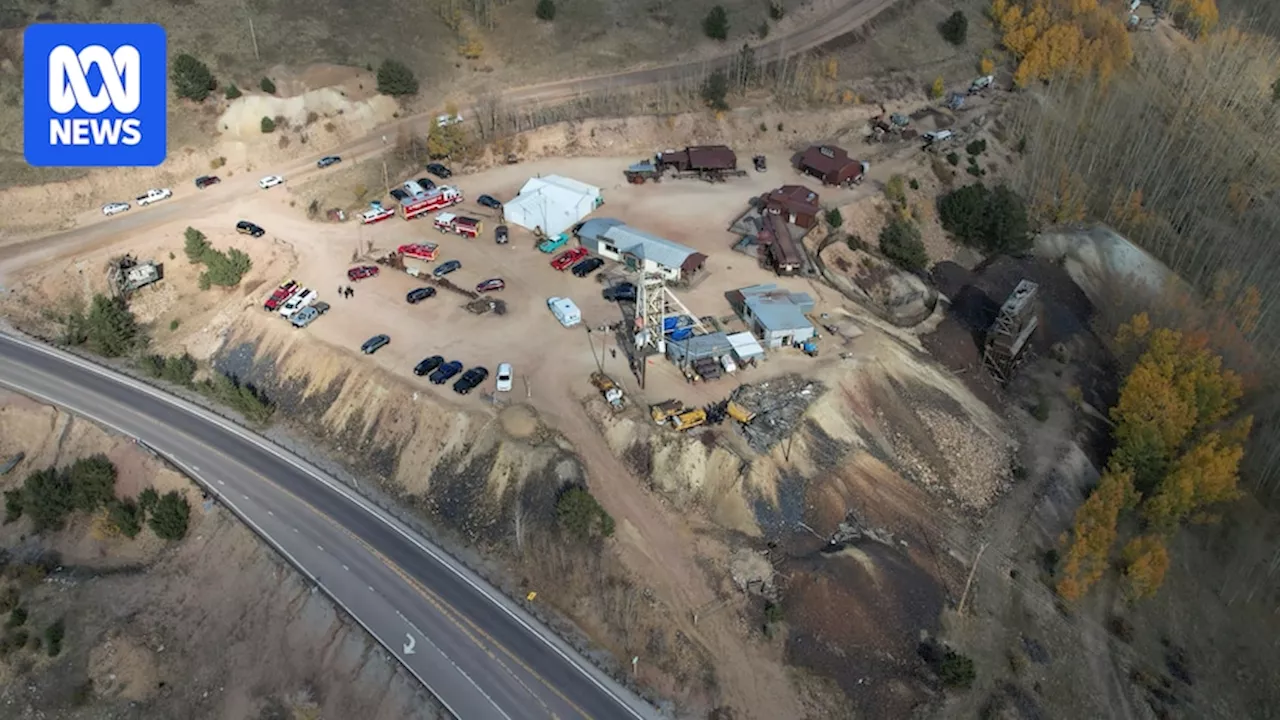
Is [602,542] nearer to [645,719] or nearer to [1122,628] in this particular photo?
[645,719]

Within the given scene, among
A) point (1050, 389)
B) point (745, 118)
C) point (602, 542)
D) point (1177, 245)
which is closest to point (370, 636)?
point (602, 542)

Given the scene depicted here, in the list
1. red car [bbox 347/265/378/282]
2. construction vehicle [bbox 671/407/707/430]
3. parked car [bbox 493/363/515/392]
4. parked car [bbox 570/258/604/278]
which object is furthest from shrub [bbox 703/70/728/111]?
construction vehicle [bbox 671/407/707/430]

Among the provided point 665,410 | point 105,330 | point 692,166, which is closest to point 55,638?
point 105,330

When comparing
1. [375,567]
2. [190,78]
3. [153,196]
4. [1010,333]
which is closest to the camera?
[375,567]

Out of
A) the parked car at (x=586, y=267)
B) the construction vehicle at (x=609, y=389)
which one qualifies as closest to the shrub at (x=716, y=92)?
the parked car at (x=586, y=267)

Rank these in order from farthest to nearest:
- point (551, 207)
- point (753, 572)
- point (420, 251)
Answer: point (551, 207)
point (420, 251)
point (753, 572)

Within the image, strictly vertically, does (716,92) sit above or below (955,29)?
below

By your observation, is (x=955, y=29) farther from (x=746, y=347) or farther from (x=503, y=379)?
(x=503, y=379)
